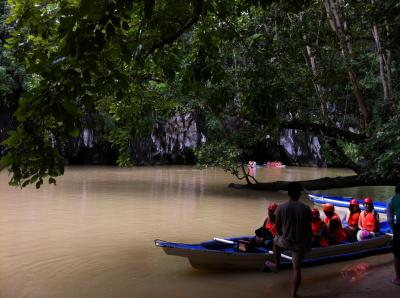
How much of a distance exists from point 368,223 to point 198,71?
4924mm

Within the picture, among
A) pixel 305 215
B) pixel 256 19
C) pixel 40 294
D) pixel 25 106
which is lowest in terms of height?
pixel 40 294

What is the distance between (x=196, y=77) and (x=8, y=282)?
3.83m

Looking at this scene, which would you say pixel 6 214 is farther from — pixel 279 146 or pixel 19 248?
pixel 279 146

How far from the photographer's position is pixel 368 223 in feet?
27.1

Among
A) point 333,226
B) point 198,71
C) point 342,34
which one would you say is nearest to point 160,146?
point 342,34

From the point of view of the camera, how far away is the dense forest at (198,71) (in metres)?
3.02

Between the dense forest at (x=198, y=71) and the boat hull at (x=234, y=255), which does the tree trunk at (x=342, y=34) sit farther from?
the boat hull at (x=234, y=255)

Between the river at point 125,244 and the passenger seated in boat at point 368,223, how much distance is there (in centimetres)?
43

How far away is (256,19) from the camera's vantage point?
13148mm

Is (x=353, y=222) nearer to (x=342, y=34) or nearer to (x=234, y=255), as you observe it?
(x=234, y=255)

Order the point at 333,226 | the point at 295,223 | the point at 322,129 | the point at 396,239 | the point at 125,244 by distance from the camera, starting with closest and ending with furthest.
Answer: the point at 295,223 → the point at 396,239 → the point at 333,226 → the point at 125,244 → the point at 322,129

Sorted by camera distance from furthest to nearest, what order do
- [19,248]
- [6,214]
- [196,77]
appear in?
[6,214], [19,248], [196,77]

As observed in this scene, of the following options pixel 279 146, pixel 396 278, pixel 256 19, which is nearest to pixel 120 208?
pixel 256 19

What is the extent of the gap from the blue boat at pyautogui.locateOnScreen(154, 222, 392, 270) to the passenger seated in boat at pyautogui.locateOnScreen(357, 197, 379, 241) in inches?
8.9
